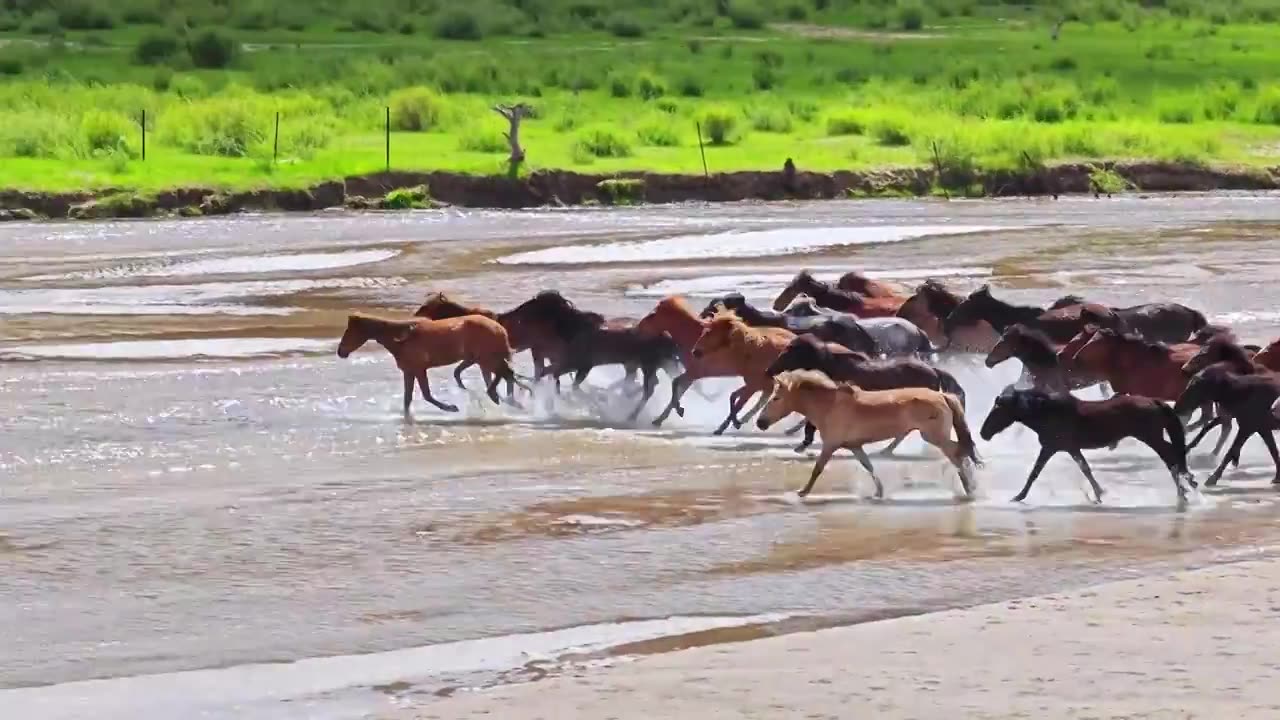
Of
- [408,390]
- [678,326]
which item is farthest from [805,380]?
[408,390]

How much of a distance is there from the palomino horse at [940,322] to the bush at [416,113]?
86.7 feet

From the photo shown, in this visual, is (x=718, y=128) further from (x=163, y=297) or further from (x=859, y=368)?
(x=859, y=368)

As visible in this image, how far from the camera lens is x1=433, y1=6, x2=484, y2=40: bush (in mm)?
72438

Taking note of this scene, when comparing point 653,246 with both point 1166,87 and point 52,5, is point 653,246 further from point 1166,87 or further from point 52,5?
point 52,5

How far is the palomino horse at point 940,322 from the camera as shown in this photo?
16.9m

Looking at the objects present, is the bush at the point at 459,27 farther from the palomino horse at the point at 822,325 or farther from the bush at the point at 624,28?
the palomino horse at the point at 822,325

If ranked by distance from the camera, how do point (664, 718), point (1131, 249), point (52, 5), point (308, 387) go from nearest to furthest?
point (664, 718)
point (308, 387)
point (1131, 249)
point (52, 5)

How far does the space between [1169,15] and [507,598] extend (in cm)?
7917

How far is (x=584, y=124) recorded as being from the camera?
43156 millimetres

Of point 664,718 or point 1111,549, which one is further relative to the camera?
point 1111,549

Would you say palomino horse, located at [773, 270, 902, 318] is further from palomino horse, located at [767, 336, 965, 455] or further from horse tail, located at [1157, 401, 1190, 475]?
horse tail, located at [1157, 401, 1190, 475]

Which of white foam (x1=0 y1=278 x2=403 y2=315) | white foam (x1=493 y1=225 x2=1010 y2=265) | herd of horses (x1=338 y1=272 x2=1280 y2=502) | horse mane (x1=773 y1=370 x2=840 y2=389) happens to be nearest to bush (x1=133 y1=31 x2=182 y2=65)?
white foam (x1=493 y1=225 x2=1010 y2=265)

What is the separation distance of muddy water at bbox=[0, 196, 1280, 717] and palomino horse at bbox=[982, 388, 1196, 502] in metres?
0.25

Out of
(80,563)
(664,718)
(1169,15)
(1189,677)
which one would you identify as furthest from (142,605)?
(1169,15)
